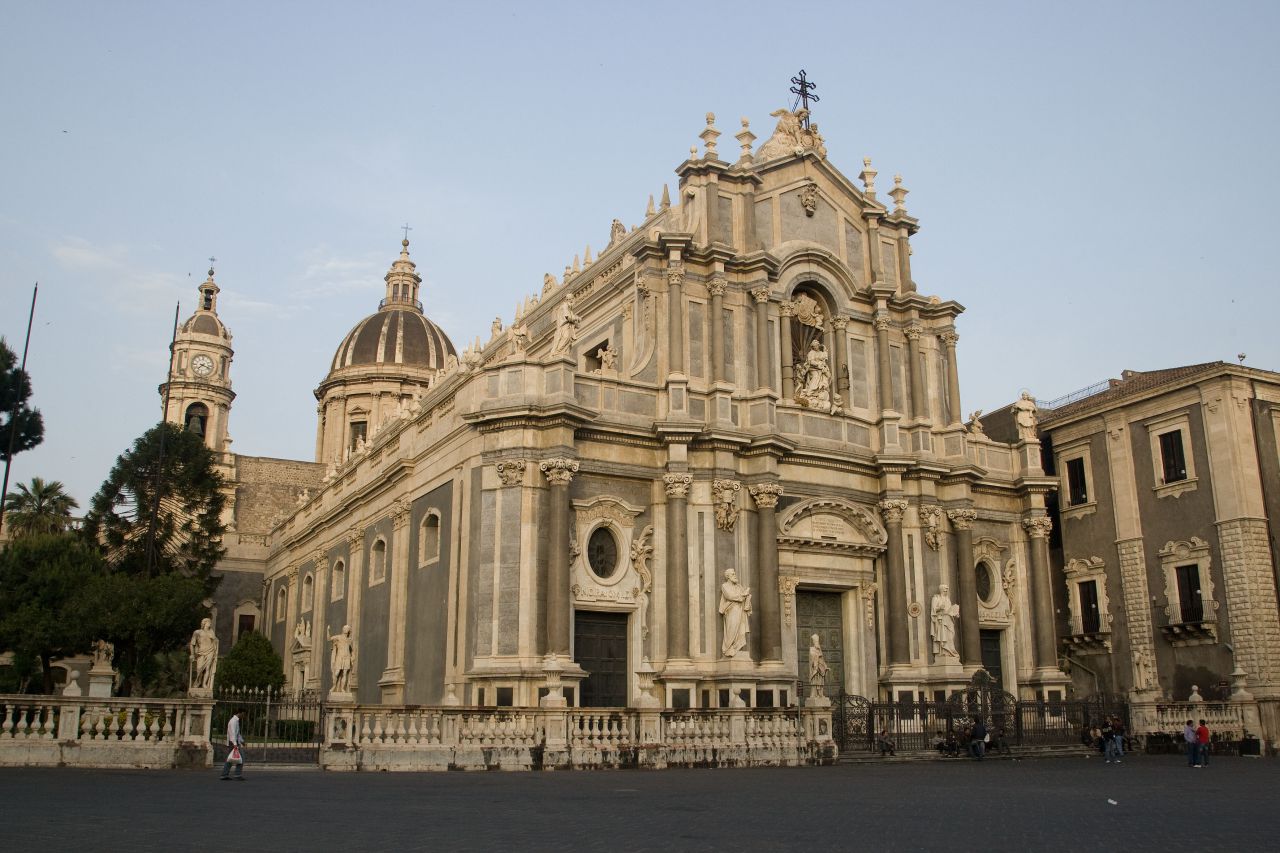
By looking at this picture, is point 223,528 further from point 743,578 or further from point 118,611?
point 743,578

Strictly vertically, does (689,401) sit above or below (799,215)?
below

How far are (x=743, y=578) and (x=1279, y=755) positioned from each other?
1456cm

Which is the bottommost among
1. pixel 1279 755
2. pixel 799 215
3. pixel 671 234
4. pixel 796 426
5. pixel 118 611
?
pixel 1279 755

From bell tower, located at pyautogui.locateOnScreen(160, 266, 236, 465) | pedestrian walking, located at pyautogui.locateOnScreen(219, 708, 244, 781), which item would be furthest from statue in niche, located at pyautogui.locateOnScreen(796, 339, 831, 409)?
bell tower, located at pyautogui.locateOnScreen(160, 266, 236, 465)

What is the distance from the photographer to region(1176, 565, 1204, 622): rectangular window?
32375mm

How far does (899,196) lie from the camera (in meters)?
35.7

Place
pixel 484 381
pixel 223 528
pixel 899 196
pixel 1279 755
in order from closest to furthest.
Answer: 1. pixel 484 381
2. pixel 1279 755
3. pixel 899 196
4. pixel 223 528

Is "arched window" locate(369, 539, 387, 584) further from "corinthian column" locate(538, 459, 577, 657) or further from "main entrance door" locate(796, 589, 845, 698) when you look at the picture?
"main entrance door" locate(796, 589, 845, 698)

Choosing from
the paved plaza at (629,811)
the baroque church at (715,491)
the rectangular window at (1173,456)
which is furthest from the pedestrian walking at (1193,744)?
the rectangular window at (1173,456)

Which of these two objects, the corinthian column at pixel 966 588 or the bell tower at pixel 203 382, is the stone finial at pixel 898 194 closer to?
the corinthian column at pixel 966 588

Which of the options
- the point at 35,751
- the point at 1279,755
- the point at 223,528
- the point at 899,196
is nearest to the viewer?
the point at 35,751

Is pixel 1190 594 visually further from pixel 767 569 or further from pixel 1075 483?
pixel 767 569

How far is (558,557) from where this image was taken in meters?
26.3

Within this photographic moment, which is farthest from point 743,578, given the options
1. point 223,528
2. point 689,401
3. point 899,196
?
point 223,528
